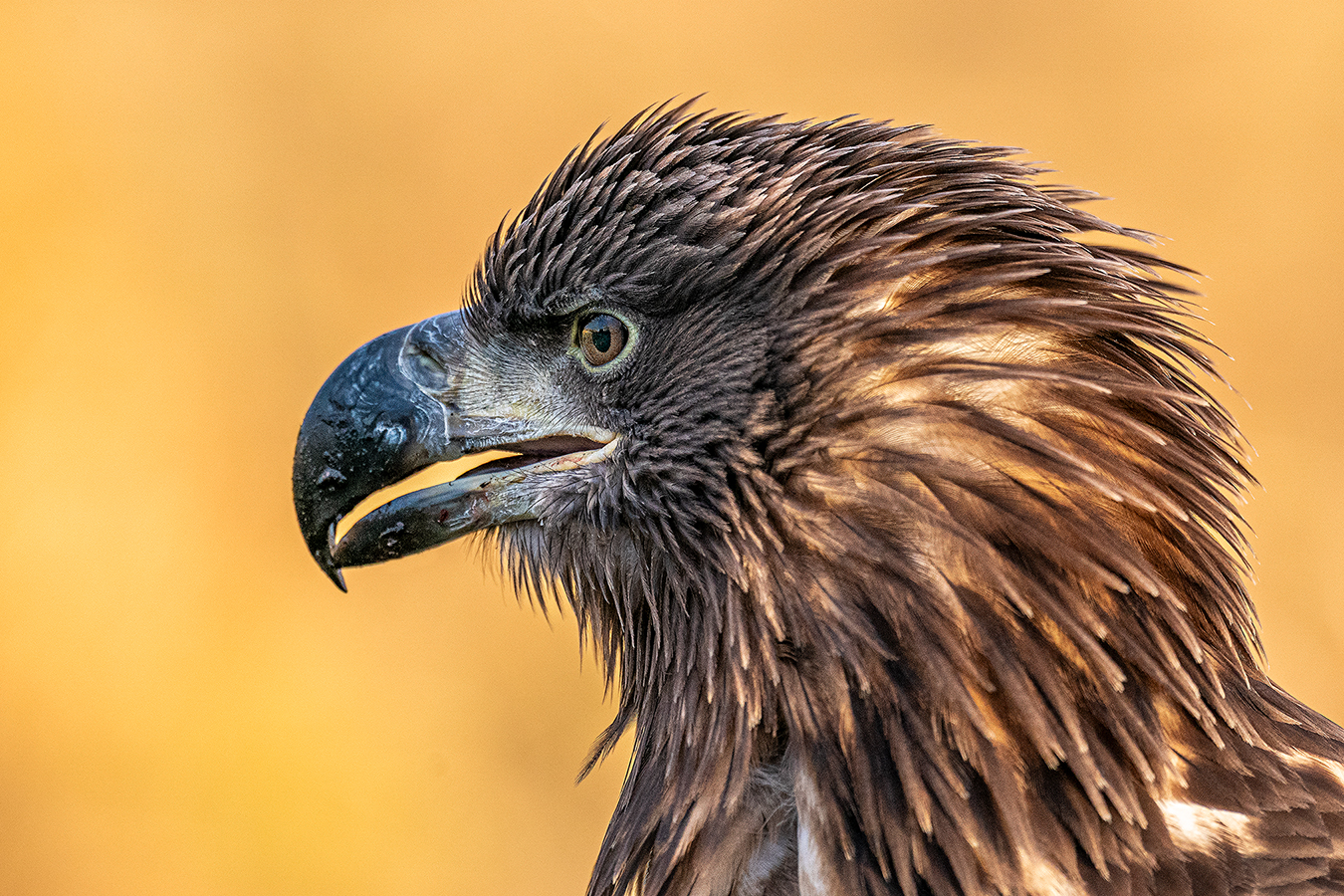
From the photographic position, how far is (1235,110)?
22.5 feet

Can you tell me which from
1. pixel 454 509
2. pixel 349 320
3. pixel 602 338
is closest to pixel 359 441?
pixel 454 509

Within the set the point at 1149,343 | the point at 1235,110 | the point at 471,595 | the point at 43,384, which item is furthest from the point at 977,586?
the point at 1235,110

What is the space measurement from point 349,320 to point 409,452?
4.26 m

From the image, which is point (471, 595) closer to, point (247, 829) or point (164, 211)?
point (247, 829)

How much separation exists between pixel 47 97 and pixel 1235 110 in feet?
20.7

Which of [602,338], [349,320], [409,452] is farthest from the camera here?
[349,320]

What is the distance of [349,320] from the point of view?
20.7 feet

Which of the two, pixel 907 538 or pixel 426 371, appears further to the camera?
pixel 426 371

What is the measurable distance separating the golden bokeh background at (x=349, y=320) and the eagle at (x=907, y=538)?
3.62m

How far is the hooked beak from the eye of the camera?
2.26 metres

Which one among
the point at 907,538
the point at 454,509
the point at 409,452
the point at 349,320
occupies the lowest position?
the point at 907,538

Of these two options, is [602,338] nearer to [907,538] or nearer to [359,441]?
[359,441]

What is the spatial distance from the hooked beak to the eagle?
8 centimetres

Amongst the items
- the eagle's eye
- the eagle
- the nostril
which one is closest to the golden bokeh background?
the nostril
